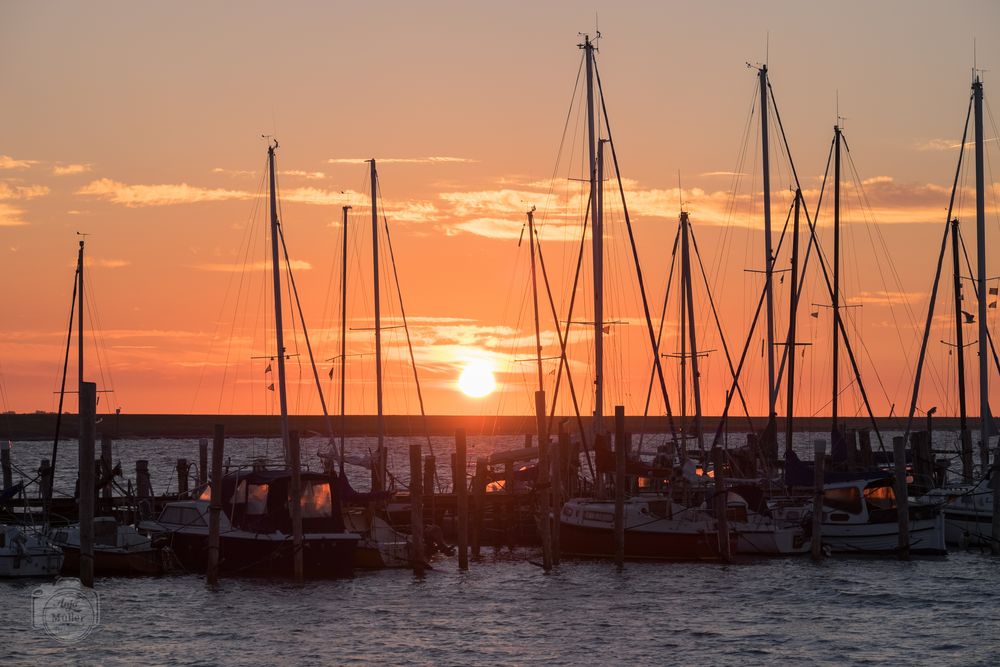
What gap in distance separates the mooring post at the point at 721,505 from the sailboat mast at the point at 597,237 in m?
4.76

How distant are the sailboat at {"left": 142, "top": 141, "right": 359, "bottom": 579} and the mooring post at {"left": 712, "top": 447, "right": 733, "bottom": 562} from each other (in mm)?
10702

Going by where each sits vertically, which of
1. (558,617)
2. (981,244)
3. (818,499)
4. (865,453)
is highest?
(981,244)

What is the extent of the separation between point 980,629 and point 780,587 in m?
6.88

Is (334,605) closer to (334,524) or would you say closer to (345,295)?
(334,524)

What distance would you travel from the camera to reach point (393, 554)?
4050 cm

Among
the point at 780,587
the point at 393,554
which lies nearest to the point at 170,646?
the point at 393,554

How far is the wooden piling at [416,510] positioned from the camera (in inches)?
1454

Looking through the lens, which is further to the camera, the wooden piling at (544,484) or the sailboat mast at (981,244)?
the sailboat mast at (981,244)

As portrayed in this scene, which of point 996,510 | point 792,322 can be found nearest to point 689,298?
point 792,322

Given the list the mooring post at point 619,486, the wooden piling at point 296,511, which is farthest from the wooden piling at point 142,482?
the mooring post at point 619,486

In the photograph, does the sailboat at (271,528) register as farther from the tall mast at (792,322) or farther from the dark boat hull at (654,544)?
the tall mast at (792,322)

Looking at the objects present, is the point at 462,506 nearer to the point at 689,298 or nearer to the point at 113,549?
the point at 113,549

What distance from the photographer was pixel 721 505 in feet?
130

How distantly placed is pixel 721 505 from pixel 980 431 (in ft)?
48.4
